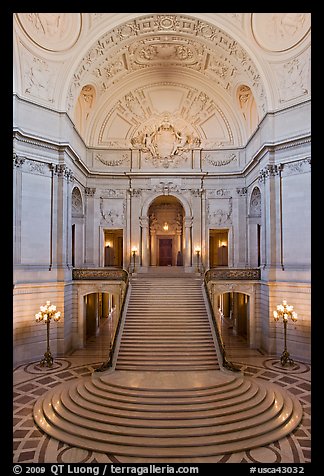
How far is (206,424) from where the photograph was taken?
28.4 feet

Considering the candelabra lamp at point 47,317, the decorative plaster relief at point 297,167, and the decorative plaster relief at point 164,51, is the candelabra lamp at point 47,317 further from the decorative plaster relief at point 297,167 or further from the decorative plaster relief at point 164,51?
the decorative plaster relief at point 297,167

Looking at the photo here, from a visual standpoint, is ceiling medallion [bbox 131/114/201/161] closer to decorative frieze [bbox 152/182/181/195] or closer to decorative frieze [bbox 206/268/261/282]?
decorative frieze [bbox 152/182/181/195]

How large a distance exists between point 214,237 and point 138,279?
11188 mm

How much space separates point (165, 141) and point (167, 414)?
17.6 m

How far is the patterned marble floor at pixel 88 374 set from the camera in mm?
7676

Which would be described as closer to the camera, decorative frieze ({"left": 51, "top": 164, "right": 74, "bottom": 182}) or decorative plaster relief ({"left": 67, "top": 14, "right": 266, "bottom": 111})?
decorative frieze ({"left": 51, "top": 164, "right": 74, "bottom": 182})

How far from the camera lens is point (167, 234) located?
26.5 m

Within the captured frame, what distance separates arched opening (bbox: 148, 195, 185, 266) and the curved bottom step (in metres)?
15.3

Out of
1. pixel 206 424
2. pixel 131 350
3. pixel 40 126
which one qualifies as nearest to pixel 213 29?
pixel 40 126

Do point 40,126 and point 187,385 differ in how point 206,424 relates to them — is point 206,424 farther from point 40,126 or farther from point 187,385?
point 40,126

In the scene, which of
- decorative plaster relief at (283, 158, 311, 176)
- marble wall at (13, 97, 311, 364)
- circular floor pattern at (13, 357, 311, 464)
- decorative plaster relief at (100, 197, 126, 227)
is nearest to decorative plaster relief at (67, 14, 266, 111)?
marble wall at (13, 97, 311, 364)

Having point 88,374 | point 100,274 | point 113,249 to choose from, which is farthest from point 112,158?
point 88,374

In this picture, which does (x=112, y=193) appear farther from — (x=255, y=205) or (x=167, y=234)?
(x=255, y=205)

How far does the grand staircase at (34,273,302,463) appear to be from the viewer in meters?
8.11
